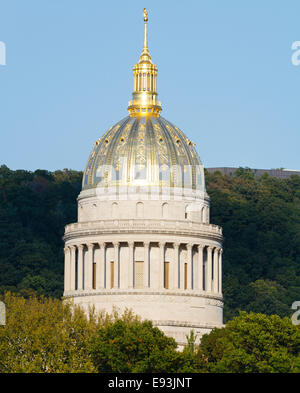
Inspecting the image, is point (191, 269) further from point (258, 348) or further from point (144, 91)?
point (258, 348)

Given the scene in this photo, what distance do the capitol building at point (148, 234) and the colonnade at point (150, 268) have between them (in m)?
0.09

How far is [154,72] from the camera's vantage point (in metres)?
171

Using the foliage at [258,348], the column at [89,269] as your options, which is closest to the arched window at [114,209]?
the column at [89,269]

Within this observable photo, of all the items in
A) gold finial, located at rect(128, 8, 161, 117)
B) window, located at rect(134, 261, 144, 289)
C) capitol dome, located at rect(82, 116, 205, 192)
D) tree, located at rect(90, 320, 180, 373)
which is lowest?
tree, located at rect(90, 320, 180, 373)

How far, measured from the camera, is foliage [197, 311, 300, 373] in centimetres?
12444

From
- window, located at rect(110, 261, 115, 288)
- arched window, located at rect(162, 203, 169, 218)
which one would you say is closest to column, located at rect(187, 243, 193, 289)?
arched window, located at rect(162, 203, 169, 218)

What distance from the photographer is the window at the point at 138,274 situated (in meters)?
162

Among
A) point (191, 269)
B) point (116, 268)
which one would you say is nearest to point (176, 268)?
point (191, 269)

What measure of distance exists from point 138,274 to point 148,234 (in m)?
Answer: 3.91

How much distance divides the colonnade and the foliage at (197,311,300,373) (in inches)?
961

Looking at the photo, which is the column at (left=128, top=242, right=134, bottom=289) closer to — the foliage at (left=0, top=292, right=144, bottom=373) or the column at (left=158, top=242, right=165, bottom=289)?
the column at (left=158, top=242, right=165, bottom=289)

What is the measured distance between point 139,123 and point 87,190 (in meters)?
8.25

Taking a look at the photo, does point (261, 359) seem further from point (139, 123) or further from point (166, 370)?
point (139, 123)
